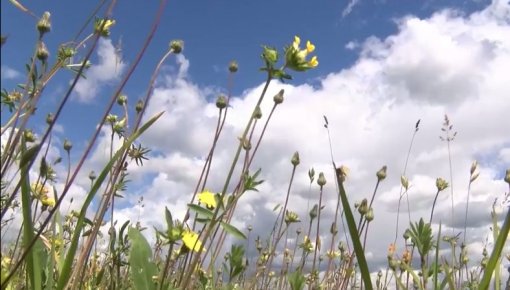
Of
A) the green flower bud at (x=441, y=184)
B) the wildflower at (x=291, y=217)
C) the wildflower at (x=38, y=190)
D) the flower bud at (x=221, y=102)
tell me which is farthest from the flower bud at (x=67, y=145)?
the green flower bud at (x=441, y=184)

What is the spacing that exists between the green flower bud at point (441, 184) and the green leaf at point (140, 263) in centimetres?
256

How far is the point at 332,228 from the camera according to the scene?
3875 millimetres

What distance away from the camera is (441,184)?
3.64m

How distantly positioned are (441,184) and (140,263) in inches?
104

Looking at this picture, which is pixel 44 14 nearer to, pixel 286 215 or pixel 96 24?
pixel 96 24

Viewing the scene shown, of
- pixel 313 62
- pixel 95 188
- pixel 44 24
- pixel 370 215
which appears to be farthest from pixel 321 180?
pixel 95 188

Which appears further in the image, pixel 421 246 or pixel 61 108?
pixel 421 246

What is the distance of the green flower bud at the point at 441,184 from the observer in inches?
142

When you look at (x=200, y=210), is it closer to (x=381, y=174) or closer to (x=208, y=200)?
(x=208, y=200)

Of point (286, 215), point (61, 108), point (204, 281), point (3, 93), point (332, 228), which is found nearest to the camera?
point (61, 108)

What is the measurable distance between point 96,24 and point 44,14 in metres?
0.25

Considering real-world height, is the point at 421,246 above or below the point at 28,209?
above

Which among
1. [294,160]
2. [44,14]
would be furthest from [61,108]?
[294,160]

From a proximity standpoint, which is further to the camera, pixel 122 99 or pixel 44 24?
pixel 122 99
